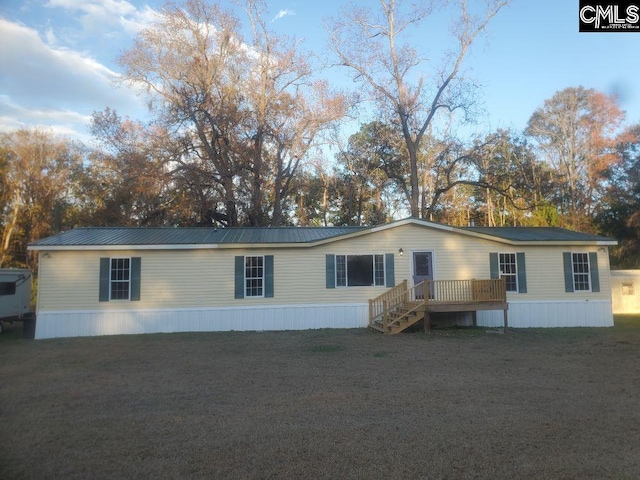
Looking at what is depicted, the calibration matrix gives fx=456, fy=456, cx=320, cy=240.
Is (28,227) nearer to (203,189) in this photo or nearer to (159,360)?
(203,189)

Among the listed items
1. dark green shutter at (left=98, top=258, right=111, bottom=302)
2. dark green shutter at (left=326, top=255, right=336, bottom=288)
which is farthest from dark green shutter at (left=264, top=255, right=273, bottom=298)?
dark green shutter at (left=98, top=258, right=111, bottom=302)

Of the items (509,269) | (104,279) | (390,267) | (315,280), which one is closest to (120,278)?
(104,279)

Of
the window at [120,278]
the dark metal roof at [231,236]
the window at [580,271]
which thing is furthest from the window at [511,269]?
the window at [120,278]

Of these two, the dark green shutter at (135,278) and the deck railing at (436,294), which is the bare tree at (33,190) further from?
the deck railing at (436,294)

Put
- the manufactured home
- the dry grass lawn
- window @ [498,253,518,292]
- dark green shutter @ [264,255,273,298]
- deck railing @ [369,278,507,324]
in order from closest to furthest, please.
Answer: the dry grass lawn < deck railing @ [369,278,507,324] < the manufactured home < dark green shutter @ [264,255,273,298] < window @ [498,253,518,292]

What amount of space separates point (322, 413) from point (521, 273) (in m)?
12.2

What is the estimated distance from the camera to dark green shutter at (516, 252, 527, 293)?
15.7 meters

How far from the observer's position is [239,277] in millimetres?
14969

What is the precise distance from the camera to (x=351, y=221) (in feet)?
108

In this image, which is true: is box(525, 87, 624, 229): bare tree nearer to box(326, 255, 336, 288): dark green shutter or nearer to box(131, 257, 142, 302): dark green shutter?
box(326, 255, 336, 288): dark green shutter

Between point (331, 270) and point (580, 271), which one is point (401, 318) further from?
point (580, 271)

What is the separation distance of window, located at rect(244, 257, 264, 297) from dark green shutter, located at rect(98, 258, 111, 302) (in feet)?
14.1

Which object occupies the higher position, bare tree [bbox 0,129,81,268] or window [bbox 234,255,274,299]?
bare tree [bbox 0,129,81,268]

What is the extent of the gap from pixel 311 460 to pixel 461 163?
27020 millimetres
